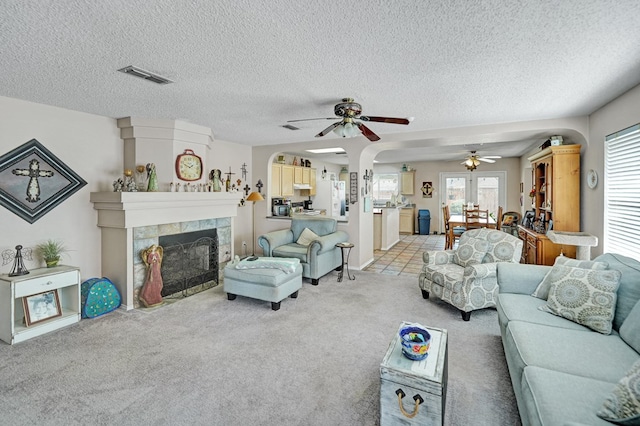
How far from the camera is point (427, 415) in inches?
63.8

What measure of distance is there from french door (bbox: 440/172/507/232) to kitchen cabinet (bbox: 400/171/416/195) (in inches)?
35.8

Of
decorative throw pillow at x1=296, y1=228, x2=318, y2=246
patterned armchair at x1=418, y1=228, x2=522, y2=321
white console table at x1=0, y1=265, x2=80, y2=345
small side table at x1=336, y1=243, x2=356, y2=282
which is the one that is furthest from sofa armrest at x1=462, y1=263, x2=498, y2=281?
white console table at x1=0, y1=265, x2=80, y2=345

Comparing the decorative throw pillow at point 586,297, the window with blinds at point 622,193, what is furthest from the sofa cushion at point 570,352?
the window with blinds at point 622,193

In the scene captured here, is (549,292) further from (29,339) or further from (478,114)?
(29,339)

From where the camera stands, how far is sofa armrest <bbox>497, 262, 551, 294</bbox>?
2.69 metres

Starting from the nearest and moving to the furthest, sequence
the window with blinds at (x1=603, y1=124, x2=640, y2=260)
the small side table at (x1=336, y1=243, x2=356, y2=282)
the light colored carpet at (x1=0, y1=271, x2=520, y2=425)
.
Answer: the light colored carpet at (x1=0, y1=271, x2=520, y2=425), the window with blinds at (x1=603, y1=124, x2=640, y2=260), the small side table at (x1=336, y1=243, x2=356, y2=282)

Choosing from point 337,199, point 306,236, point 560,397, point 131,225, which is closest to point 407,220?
point 337,199

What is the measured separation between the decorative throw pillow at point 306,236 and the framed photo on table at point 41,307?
315 centimetres

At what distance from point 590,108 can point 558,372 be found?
333 centimetres

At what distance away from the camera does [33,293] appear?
9.84 ft

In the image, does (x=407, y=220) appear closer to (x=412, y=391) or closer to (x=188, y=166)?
(x=188, y=166)

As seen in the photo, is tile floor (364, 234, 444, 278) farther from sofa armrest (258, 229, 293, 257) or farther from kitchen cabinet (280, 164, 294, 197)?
kitchen cabinet (280, 164, 294, 197)

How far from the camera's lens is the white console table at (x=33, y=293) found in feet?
9.40

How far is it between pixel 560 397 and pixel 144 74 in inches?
134
